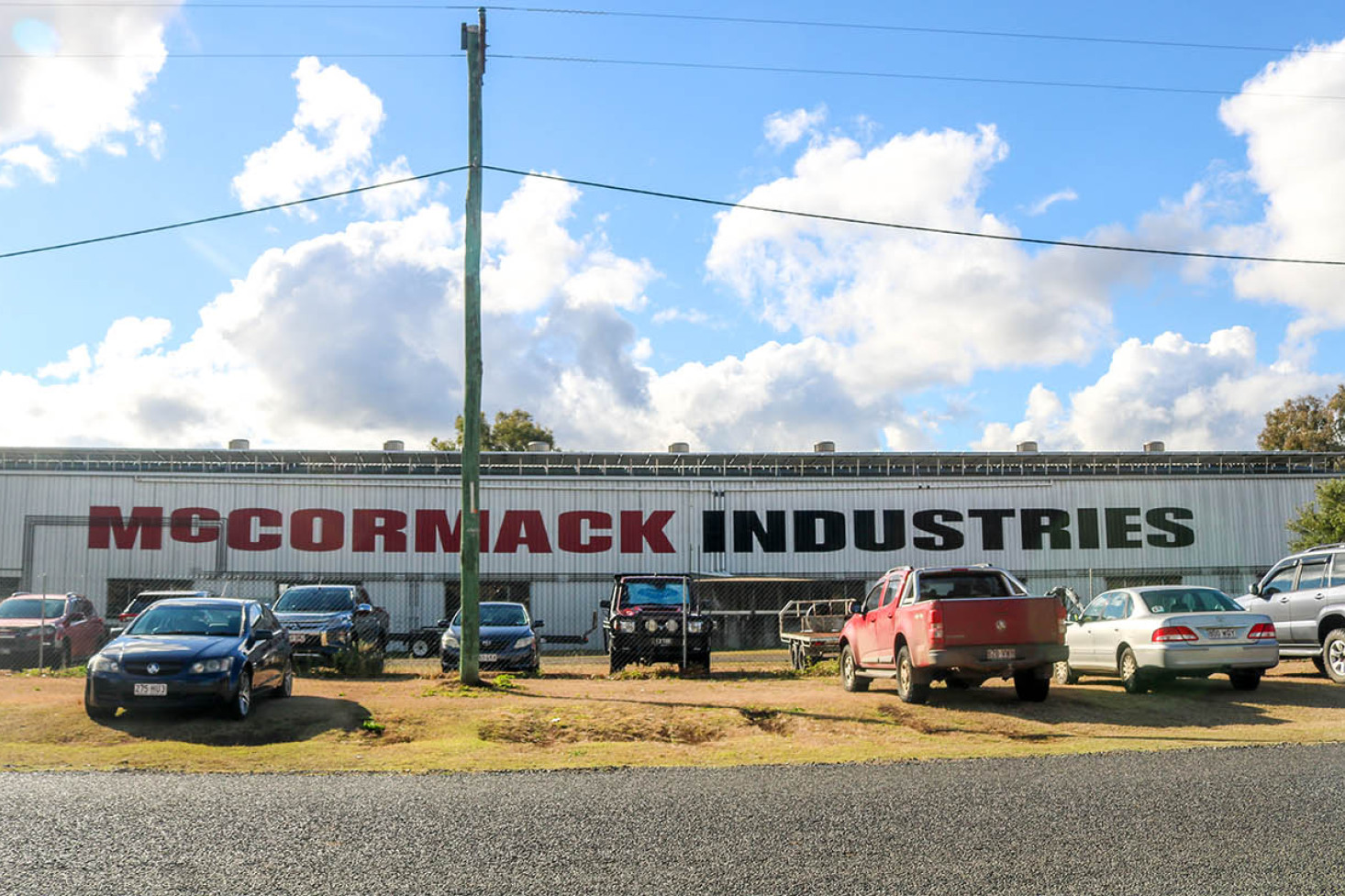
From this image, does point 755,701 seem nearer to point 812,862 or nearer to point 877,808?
point 877,808

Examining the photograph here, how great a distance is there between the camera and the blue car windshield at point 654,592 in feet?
69.9

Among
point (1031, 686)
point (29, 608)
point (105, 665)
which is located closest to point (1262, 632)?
point (1031, 686)

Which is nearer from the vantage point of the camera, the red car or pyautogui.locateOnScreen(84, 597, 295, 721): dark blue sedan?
pyautogui.locateOnScreen(84, 597, 295, 721): dark blue sedan

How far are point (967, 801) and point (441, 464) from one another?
30.4 meters

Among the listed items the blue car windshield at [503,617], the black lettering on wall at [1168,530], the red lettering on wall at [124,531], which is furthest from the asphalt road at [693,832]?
the black lettering on wall at [1168,530]

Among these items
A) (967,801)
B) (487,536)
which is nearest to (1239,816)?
(967,801)

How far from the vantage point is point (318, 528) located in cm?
3466

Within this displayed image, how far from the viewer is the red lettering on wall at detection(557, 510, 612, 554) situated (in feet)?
115

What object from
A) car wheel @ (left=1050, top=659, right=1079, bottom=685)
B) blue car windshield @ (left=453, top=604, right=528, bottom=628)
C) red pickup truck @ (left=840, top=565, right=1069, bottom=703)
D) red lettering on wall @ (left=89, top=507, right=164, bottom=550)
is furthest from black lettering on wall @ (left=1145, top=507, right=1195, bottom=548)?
red lettering on wall @ (left=89, top=507, right=164, bottom=550)

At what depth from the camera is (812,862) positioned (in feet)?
19.8

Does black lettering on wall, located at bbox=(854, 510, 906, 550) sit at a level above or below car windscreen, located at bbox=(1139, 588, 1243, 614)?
above

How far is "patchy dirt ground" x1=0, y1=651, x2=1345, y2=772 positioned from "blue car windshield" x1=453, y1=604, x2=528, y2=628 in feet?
15.4

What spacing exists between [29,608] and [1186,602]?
20362 mm

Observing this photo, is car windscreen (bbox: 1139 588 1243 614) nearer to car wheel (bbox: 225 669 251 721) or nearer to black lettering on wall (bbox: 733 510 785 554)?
car wheel (bbox: 225 669 251 721)
